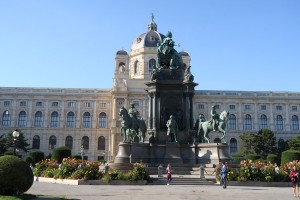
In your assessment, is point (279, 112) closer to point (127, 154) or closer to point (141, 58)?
point (141, 58)

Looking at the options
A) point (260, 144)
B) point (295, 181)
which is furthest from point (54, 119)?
point (295, 181)

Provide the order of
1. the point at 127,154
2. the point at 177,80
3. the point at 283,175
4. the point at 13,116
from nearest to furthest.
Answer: the point at 283,175
the point at 127,154
the point at 177,80
the point at 13,116

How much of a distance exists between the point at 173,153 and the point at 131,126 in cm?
378

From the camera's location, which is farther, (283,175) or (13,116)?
(13,116)

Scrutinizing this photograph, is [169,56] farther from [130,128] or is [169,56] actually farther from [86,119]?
[86,119]

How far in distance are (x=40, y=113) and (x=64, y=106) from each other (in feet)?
20.9

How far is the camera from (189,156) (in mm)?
25297

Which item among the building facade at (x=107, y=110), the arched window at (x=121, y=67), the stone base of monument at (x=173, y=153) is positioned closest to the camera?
the stone base of monument at (x=173, y=153)

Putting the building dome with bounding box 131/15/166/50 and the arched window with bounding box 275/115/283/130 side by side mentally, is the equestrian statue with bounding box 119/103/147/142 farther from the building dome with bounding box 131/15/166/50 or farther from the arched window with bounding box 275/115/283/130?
the arched window with bounding box 275/115/283/130

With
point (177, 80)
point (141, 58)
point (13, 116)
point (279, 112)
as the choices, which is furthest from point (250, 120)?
point (177, 80)

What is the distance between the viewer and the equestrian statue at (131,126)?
85.4 feet

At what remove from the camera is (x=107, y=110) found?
90250 millimetres

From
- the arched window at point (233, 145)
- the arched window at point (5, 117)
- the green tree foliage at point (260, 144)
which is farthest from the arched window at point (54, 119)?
the green tree foliage at point (260, 144)

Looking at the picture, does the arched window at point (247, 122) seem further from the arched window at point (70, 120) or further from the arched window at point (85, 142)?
the arched window at point (70, 120)
